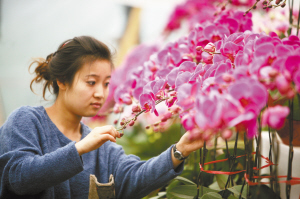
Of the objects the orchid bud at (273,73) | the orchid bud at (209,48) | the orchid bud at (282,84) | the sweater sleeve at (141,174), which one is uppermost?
the orchid bud at (209,48)

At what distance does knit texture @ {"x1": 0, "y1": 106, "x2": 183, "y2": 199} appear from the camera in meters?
0.60

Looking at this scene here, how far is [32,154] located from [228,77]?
534mm

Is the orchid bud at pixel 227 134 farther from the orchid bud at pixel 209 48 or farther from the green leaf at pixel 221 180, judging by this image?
the green leaf at pixel 221 180

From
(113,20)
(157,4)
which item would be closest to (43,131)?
(113,20)

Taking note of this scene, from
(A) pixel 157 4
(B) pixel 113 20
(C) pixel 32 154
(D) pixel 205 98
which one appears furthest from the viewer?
(A) pixel 157 4

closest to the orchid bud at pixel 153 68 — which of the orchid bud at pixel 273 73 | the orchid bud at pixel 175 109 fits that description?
the orchid bud at pixel 175 109

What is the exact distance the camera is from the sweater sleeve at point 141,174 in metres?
0.65

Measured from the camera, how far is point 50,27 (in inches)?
69.3

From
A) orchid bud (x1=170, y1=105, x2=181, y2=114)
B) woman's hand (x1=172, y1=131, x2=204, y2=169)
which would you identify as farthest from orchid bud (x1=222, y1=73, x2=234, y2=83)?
woman's hand (x1=172, y1=131, x2=204, y2=169)

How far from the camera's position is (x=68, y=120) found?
0.83m

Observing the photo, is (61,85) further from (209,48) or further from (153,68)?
(209,48)

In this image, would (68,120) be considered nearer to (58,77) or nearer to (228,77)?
(58,77)

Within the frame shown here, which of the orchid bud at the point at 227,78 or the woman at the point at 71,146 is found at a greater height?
the orchid bud at the point at 227,78

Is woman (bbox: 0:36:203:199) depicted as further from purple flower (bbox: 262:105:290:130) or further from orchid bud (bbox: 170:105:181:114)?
purple flower (bbox: 262:105:290:130)
